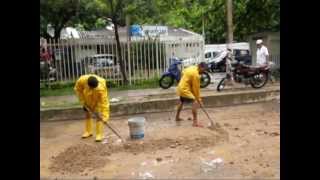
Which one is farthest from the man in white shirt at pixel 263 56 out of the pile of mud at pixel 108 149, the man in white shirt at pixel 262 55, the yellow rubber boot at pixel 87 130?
the yellow rubber boot at pixel 87 130

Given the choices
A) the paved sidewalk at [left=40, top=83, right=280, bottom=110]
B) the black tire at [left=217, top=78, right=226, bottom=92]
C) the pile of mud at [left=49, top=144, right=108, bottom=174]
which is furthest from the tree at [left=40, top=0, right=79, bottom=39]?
the pile of mud at [left=49, top=144, right=108, bottom=174]

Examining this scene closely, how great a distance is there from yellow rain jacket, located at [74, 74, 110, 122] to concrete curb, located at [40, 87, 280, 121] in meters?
2.74

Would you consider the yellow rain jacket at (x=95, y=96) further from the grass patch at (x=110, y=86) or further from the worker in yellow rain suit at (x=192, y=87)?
the grass patch at (x=110, y=86)

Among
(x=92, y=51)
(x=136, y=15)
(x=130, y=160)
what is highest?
(x=136, y=15)

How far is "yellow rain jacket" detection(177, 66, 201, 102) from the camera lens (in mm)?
8828

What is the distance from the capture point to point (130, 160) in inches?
262

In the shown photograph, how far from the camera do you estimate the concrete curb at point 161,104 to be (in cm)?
1036

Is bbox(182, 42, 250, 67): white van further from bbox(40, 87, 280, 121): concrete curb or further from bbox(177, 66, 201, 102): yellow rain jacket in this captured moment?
bbox(177, 66, 201, 102): yellow rain jacket

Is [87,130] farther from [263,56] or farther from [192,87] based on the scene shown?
[263,56]

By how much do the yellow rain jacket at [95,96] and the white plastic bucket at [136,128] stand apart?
0.46 metres

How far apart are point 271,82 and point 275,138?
627 cm

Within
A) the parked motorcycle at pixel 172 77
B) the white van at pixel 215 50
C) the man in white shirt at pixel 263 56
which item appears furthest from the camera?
the white van at pixel 215 50
